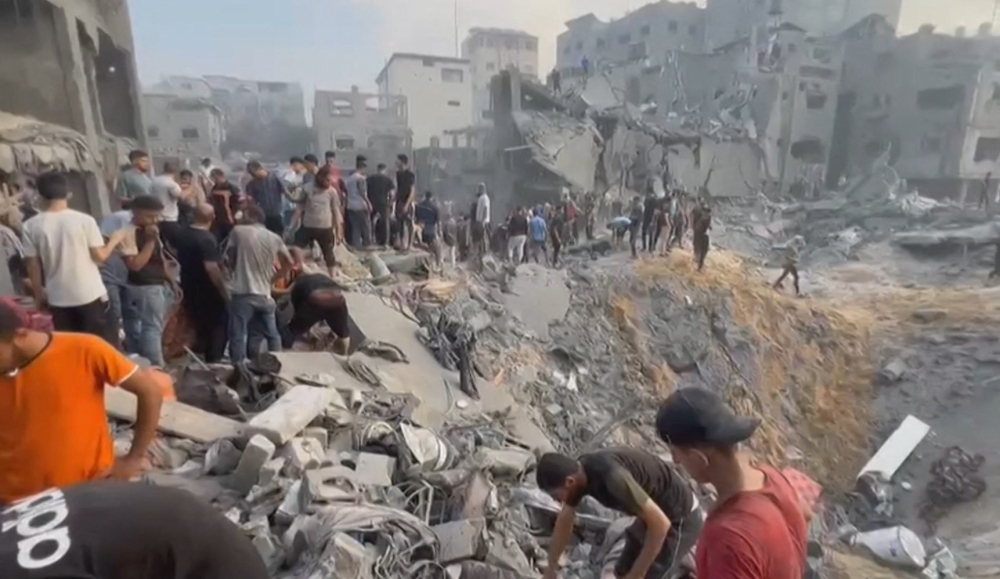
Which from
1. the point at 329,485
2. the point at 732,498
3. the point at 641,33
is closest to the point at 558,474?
the point at 329,485

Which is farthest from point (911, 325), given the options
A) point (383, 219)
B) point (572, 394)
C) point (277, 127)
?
point (277, 127)

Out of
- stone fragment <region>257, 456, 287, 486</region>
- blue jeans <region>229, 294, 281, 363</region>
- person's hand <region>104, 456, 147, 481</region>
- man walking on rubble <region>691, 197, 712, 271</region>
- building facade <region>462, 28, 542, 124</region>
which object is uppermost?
building facade <region>462, 28, 542, 124</region>

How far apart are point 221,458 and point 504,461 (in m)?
1.80

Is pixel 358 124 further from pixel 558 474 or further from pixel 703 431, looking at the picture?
pixel 703 431

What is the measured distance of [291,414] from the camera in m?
3.41

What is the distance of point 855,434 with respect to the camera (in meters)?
12.4

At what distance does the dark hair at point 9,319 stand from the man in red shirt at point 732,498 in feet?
5.92

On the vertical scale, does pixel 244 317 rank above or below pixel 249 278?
below

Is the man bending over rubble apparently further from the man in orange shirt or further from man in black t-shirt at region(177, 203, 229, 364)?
man in black t-shirt at region(177, 203, 229, 364)

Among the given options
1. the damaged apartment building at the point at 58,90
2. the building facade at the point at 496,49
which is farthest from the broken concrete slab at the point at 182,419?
the building facade at the point at 496,49

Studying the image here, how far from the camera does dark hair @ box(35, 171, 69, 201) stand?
3053 mm

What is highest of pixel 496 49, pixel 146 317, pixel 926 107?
pixel 496 49

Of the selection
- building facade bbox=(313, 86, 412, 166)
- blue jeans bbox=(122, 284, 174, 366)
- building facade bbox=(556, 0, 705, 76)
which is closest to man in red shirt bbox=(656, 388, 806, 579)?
blue jeans bbox=(122, 284, 174, 366)

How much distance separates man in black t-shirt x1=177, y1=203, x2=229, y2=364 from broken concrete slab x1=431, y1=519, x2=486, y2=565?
7.86 feet
